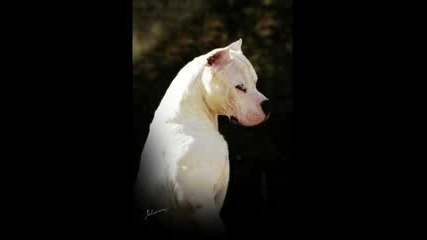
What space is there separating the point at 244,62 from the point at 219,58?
139 millimetres

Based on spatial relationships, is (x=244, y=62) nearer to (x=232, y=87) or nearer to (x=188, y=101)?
(x=232, y=87)

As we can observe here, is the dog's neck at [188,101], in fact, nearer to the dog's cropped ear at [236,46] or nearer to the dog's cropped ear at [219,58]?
the dog's cropped ear at [219,58]

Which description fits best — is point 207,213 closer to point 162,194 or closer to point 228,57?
point 162,194

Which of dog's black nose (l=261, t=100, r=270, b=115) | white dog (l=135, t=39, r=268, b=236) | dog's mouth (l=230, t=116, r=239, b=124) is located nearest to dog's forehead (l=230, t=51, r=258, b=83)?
white dog (l=135, t=39, r=268, b=236)

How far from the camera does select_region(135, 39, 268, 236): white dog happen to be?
492cm

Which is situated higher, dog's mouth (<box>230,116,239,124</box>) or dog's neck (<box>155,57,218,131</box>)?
dog's neck (<box>155,57,218,131</box>)

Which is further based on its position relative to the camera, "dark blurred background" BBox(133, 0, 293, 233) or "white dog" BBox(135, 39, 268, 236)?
"dark blurred background" BBox(133, 0, 293, 233)

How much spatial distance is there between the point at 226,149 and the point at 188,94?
1.18 feet

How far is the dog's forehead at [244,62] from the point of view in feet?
16.5

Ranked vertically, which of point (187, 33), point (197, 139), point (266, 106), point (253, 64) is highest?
point (187, 33)

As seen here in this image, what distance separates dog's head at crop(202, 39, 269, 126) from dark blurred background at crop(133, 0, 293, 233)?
6 cm

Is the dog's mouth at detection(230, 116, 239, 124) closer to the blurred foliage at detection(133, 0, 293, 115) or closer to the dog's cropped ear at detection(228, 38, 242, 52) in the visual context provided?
the blurred foliage at detection(133, 0, 293, 115)

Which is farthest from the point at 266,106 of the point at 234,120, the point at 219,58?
the point at 219,58

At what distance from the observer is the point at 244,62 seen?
198 inches
